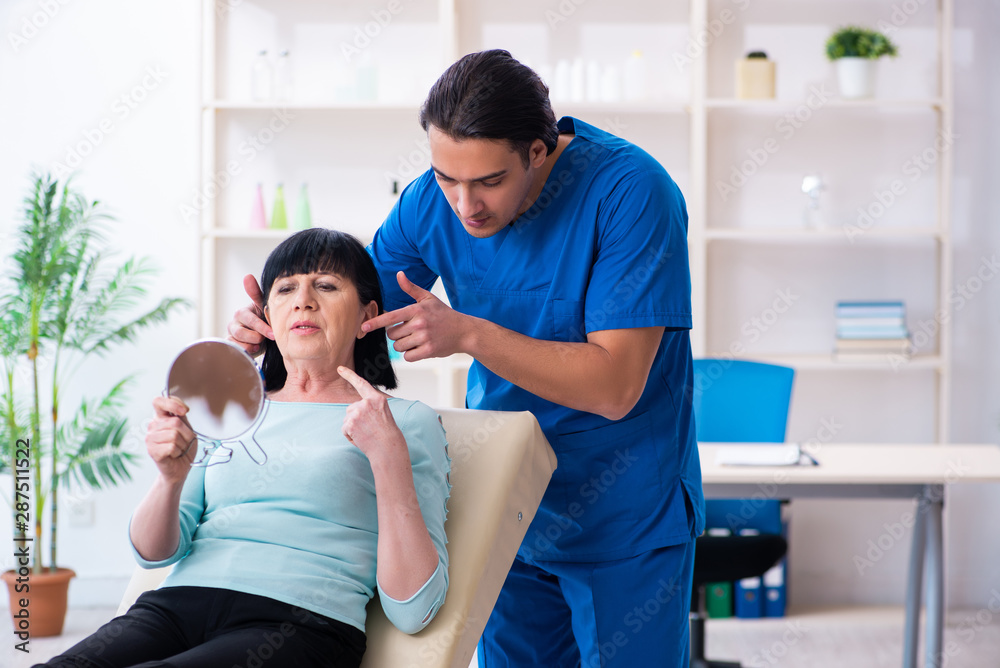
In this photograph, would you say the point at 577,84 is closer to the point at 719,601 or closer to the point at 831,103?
the point at 831,103

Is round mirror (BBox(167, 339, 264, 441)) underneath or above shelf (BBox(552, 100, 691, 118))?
underneath

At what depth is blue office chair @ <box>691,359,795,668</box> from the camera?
233 centimetres

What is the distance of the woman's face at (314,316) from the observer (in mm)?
1389

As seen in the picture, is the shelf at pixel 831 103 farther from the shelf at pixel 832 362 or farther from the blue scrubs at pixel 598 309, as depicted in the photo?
the blue scrubs at pixel 598 309

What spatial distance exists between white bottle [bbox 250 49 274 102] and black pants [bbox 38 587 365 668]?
2.34 m

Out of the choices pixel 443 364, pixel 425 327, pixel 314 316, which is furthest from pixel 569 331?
pixel 443 364

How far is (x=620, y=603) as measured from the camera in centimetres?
143

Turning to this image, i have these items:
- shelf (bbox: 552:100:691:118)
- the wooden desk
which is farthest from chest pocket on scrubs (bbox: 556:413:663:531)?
shelf (bbox: 552:100:691:118)

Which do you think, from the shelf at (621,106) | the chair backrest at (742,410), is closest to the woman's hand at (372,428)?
the chair backrest at (742,410)

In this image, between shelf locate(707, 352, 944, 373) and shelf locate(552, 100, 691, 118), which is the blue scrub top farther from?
shelf locate(707, 352, 944, 373)

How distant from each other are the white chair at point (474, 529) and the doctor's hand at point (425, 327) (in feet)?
0.73

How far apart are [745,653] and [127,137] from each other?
2819mm

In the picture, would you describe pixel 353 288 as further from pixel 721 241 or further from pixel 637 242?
pixel 721 241

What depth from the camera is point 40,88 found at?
128 inches
